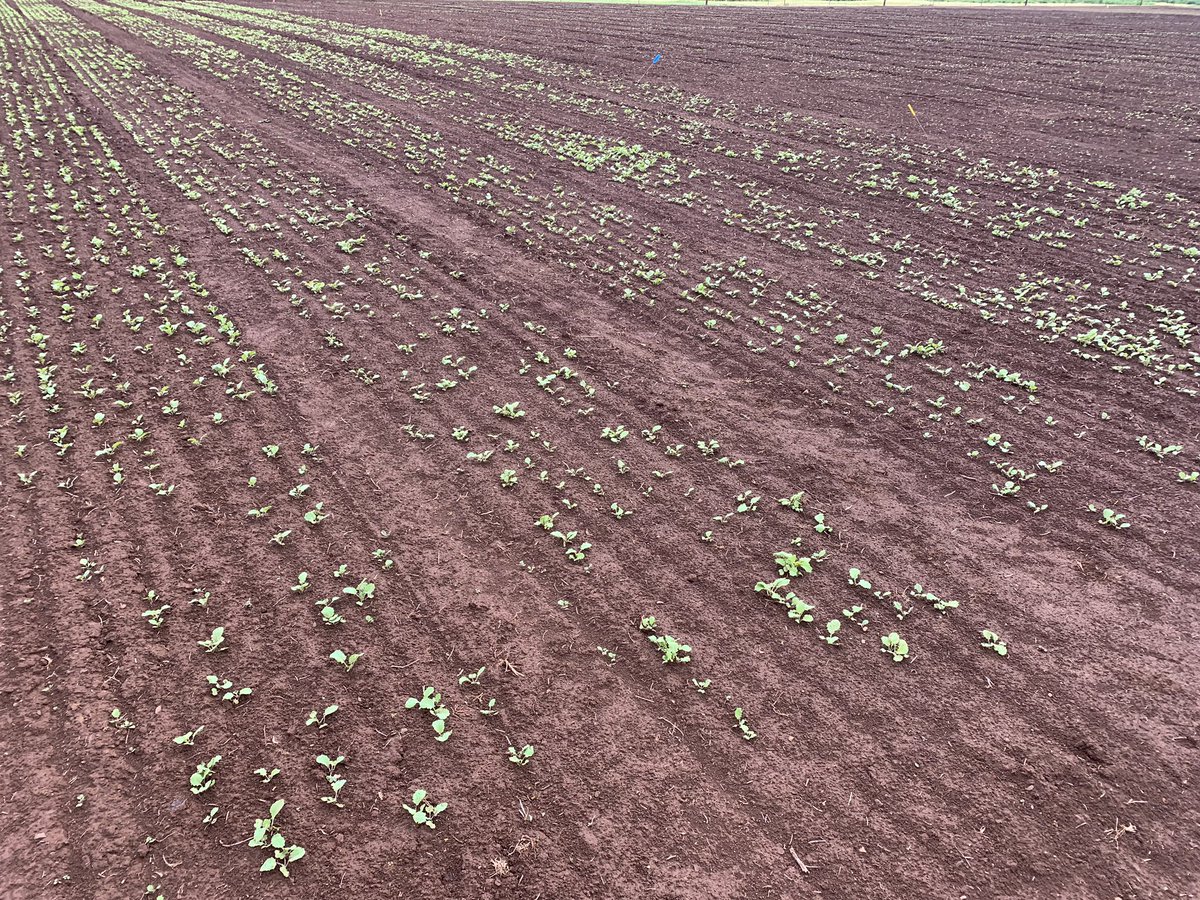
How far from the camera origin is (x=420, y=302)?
9.05 m

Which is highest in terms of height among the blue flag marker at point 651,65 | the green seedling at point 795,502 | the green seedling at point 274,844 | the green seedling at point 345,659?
the blue flag marker at point 651,65

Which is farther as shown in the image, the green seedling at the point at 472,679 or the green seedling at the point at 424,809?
the green seedling at the point at 472,679

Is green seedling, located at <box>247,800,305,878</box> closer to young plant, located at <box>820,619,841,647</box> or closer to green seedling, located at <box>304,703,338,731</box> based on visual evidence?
green seedling, located at <box>304,703,338,731</box>

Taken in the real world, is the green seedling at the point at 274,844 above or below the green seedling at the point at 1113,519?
below

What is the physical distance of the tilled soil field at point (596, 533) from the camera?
151 inches

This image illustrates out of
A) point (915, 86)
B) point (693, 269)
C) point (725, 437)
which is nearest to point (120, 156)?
point (693, 269)

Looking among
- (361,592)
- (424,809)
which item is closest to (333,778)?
(424,809)

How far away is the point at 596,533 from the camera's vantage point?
5789mm

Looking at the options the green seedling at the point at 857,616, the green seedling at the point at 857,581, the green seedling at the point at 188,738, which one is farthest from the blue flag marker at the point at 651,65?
the green seedling at the point at 188,738

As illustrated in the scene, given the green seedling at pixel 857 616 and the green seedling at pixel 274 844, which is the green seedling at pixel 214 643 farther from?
the green seedling at pixel 857 616

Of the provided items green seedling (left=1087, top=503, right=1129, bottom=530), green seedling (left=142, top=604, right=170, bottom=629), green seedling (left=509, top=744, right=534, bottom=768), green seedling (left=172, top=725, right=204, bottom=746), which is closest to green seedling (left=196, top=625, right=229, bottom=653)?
green seedling (left=142, top=604, right=170, bottom=629)

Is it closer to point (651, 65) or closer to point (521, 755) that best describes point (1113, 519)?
point (521, 755)

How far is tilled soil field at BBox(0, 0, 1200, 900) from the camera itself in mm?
3844

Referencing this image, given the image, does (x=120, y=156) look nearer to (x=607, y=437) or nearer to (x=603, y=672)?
(x=607, y=437)
